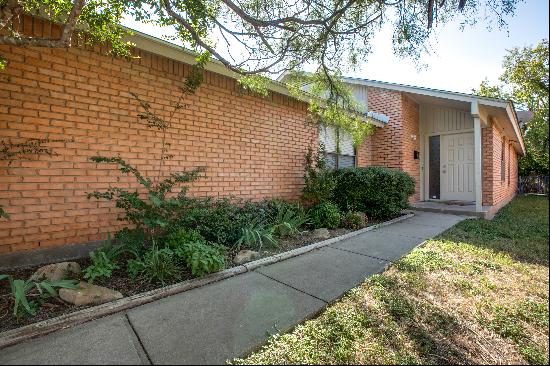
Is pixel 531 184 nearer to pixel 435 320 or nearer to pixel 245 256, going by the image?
pixel 435 320

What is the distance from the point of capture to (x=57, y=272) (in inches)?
122

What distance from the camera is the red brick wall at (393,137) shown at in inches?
371

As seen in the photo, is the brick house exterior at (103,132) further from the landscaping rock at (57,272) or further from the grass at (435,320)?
the grass at (435,320)

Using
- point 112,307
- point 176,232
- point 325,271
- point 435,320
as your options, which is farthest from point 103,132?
point 435,320

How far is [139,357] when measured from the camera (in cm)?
194

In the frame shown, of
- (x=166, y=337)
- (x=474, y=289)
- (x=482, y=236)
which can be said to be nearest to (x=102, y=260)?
(x=166, y=337)

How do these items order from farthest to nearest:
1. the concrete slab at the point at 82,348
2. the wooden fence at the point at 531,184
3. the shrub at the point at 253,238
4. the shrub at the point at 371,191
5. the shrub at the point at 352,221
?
the wooden fence at the point at 531,184, the shrub at the point at 371,191, the shrub at the point at 352,221, the shrub at the point at 253,238, the concrete slab at the point at 82,348

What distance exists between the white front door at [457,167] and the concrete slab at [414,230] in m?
4.70

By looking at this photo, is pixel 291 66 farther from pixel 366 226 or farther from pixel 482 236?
pixel 482 236

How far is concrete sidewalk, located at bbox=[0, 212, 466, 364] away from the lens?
198cm

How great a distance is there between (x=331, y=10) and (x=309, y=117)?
3277mm

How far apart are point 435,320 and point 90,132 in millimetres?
4684

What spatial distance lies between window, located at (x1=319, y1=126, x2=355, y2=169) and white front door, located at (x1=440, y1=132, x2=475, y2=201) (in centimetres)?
402

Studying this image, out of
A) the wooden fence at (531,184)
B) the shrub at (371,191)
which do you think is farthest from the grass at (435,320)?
the wooden fence at (531,184)
